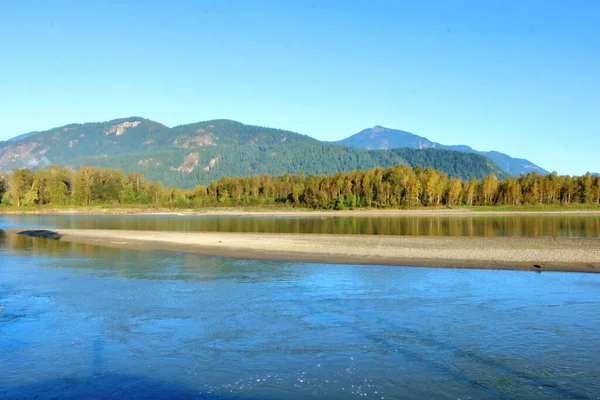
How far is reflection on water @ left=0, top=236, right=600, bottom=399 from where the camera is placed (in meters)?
11.3

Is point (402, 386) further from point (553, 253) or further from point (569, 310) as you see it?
point (553, 253)

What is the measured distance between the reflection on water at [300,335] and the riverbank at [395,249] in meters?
3.70

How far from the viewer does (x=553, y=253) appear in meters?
30.9

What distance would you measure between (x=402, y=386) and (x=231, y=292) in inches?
435

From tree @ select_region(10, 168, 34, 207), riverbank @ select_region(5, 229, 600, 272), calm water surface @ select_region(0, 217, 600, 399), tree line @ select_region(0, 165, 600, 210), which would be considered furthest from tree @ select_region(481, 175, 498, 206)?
tree @ select_region(10, 168, 34, 207)

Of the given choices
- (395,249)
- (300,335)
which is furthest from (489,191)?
(300,335)

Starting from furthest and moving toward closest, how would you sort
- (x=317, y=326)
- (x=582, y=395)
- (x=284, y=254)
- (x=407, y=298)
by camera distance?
1. (x=284, y=254)
2. (x=407, y=298)
3. (x=317, y=326)
4. (x=582, y=395)

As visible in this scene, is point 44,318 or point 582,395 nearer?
point 582,395

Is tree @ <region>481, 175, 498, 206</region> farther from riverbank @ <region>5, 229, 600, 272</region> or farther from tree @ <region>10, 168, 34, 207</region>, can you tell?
tree @ <region>10, 168, 34, 207</region>

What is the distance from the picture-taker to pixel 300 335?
14820mm

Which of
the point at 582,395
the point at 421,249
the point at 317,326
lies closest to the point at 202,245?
the point at 421,249

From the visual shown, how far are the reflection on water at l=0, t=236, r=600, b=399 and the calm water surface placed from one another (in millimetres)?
52

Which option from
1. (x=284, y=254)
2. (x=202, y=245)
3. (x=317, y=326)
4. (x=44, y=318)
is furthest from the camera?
(x=202, y=245)

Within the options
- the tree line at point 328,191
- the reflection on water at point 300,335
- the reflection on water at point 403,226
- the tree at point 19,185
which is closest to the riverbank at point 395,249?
the reflection on water at point 300,335
